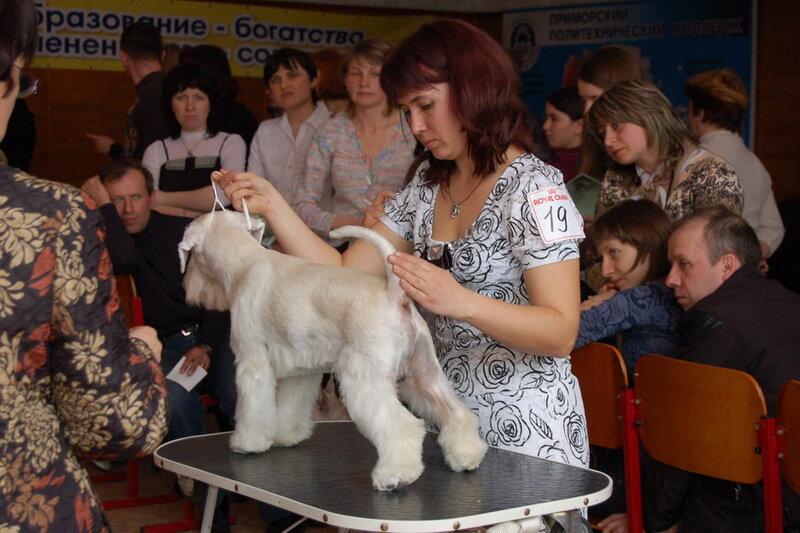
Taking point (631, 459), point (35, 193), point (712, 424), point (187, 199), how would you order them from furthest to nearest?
point (187, 199) → point (631, 459) → point (712, 424) → point (35, 193)

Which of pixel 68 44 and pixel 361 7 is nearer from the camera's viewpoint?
pixel 68 44

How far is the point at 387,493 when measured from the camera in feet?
6.27

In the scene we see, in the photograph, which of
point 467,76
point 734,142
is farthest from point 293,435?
point 734,142

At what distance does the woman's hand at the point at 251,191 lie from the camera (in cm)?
238

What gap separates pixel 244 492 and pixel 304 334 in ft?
1.10

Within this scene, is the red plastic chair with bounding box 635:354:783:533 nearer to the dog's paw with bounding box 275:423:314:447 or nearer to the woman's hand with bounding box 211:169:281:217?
the dog's paw with bounding box 275:423:314:447

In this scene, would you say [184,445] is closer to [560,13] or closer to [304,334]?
[304,334]

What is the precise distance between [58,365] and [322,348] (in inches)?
27.0

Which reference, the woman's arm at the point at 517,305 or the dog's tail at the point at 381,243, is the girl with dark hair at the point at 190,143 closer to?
the dog's tail at the point at 381,243

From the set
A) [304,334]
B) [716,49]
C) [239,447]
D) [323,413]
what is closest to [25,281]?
[304,334]

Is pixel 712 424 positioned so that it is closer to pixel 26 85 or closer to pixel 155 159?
pixel 26 85

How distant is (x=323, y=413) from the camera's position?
3232mm

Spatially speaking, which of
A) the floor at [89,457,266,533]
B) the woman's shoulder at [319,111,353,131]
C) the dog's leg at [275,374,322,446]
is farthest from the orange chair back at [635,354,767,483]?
the woman's shoulder at [319,111,353,131]

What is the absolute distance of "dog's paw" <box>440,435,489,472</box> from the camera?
202cm
